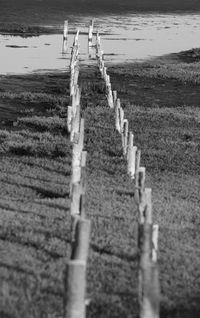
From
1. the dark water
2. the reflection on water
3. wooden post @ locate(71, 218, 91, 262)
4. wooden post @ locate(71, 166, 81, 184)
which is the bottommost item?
wooden post @ locate(71, 218, 91, 262)

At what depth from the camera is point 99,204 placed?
47.7 feet

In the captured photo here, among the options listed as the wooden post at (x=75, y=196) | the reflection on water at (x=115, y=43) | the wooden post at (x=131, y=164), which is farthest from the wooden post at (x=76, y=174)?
the reflection on water at (x=115, y=43)

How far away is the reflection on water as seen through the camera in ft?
178

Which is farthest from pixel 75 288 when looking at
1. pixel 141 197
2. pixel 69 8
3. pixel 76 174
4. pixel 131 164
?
pixel 69 8

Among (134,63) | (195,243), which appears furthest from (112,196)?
(134,63)

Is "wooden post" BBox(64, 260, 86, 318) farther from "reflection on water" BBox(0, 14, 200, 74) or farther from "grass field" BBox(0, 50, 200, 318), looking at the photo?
"reflection on water" BBox(0, 14, 200, 74)

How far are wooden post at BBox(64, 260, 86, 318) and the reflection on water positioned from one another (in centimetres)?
4081

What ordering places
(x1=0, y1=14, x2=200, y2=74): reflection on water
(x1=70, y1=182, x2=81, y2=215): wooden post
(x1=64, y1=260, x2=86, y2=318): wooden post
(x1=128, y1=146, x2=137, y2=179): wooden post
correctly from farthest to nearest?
(x1=0, y1=14, x2=200, y2=74): reflection on water → (x1=128, y1=146, x2=137, y2=179): wooden post → (x1=70, y1=182, x2=81, y2=215): wooden post → (x1=64, y1=260, x2=86, y2=318): wooden post

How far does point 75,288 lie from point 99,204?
25.7ft

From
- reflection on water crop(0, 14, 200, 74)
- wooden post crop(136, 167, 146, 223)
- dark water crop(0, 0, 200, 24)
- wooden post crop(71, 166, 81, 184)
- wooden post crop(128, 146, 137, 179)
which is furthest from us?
dark water crop(0, 0, 200, 24)

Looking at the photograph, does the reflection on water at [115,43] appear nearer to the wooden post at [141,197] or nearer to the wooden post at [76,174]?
the wooden post at [76,174]

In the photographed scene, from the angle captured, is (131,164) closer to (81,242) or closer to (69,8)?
(81,242)

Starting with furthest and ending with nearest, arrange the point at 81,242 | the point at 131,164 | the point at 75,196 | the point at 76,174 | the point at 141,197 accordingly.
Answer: the point at 131,164, the point at 76,174, the point at 75,196, the point at 141,197, the point at 81,242

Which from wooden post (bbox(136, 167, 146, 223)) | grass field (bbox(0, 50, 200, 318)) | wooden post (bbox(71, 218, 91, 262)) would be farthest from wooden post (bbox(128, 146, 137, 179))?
wooden post (bbox(71, 218, 91, 262))
